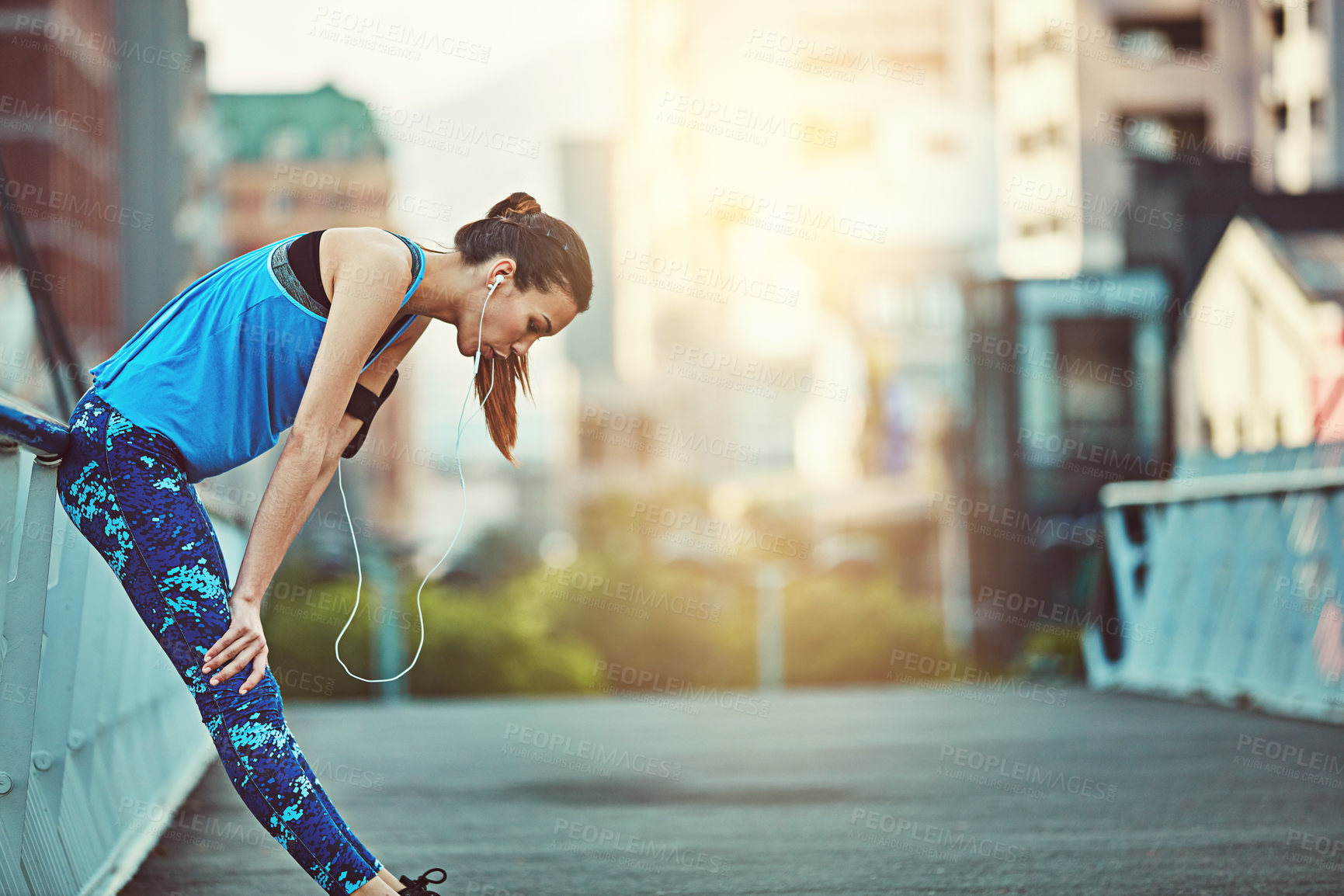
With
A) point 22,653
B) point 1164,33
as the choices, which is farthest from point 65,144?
point 22,653

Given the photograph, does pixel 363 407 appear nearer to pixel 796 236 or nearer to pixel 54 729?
pixel 54 729

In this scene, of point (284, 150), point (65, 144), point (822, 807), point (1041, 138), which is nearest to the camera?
point (822, 807)

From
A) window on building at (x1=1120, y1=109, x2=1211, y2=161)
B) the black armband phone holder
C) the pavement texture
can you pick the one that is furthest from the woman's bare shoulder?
window on building at (x1=1120, y1=109, x2=1211, y2=161)

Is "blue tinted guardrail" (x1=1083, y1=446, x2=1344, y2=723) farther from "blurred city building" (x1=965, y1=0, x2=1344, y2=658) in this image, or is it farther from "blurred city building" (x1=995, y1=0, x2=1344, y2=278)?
"blurred city building" (x1=995, y1=0, x2=1344, y2=278)

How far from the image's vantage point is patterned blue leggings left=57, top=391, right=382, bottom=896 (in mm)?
2869

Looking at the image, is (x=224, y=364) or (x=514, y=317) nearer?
(x=224, y=364)

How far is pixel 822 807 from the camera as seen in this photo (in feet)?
18.9

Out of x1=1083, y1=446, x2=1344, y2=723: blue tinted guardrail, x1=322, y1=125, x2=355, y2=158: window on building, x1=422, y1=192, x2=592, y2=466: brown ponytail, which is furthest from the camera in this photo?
x1=322, y1=125, x2=355, y2=158: window on building

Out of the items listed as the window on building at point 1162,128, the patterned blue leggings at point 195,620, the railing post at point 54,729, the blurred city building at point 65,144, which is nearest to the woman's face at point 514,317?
the patterned blue leggings at point 195,620

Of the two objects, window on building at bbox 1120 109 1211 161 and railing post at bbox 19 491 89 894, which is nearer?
railing post at bbox 19 491 89 894

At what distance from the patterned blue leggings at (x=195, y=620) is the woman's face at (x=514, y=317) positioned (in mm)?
587

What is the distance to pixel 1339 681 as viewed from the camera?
8422 mm

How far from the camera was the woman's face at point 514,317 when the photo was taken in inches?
120

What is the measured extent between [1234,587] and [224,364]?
26.7 feet
